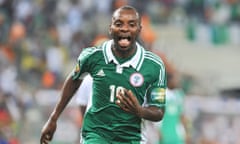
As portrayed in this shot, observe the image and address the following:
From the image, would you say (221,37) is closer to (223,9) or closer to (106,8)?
(223,9)

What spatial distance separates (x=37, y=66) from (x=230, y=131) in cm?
526

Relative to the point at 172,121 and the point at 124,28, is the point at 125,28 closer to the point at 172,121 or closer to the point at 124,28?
the point at 124,28

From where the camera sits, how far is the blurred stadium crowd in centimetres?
1689

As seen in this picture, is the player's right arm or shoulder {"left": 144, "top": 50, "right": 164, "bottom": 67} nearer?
shoulder {"left": 144, "top": 50, "right": 164, "bottom": 67}

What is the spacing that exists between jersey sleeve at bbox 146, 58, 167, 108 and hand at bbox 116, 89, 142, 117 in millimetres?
325

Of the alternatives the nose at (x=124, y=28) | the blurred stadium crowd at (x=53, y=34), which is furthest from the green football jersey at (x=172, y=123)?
the blurred stadium crowd at (x=53, y=34)

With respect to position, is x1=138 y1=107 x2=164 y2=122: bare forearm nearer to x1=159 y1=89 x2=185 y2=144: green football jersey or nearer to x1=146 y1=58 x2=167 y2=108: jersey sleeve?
x1=146 y1=58 x2=167 y2=108: jersey sleeve

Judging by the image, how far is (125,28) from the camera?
740 cm

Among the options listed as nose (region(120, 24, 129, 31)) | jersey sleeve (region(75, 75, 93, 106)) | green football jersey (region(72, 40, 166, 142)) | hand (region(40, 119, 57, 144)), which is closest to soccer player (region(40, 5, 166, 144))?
green football jersey (region(72, 40, 166, 142))

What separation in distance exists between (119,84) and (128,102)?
1.38ft

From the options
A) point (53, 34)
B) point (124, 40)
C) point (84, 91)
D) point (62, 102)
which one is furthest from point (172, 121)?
point (53, 34)

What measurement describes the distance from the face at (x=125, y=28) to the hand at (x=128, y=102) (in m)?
0.40

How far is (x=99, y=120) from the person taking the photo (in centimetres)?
775

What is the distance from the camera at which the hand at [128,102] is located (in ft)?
23.7
